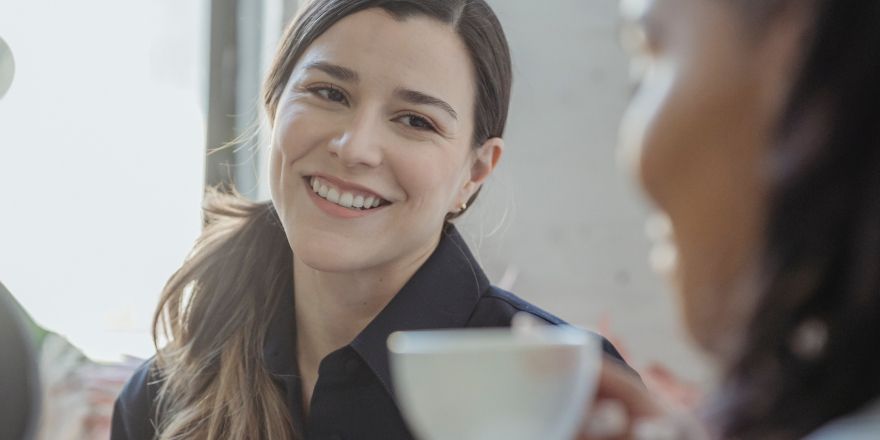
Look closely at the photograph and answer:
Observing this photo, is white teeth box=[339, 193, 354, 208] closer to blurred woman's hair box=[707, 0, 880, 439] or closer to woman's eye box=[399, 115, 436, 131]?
woman's eye box=[399, 115, 436, 131]

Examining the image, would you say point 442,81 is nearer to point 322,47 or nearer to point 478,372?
point 322,47

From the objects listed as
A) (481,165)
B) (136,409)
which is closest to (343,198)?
(481,165)

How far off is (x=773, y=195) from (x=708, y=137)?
0.17 feet

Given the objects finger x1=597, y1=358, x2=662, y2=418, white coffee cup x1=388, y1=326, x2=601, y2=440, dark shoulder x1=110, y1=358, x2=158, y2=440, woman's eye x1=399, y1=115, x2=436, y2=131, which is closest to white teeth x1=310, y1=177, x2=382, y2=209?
woman's eye x1=399, y1=115, x2=436, y2=131

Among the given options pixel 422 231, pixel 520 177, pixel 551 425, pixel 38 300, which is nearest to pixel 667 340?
pixel 520 177

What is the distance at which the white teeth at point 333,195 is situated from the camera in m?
1.54

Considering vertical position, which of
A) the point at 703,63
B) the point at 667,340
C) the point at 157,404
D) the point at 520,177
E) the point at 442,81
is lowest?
the point at 667,340

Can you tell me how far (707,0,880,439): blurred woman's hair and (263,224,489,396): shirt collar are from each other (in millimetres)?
1005

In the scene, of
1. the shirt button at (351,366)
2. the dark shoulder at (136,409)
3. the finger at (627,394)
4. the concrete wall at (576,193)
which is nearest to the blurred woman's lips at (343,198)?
the shirt button at (351,366)

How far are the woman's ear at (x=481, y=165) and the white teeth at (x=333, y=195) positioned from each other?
8.8 inches

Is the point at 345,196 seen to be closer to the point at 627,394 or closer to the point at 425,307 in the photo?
the point at 425,307

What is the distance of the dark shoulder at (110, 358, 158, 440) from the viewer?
176cm

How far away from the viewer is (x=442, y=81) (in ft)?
5.09

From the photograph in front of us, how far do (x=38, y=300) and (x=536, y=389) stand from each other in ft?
6.72
